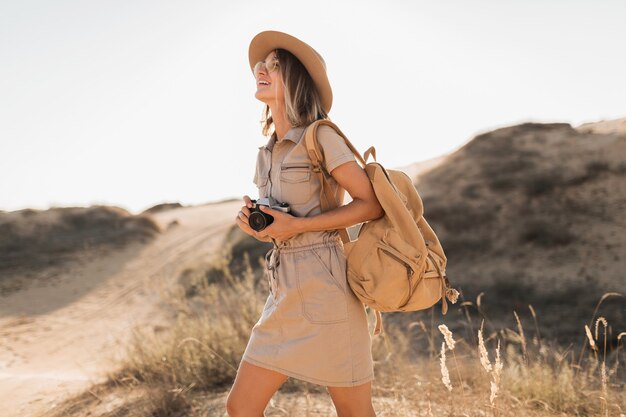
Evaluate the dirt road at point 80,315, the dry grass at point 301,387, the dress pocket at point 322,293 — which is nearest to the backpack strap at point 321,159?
the dress pocket at point 322,293

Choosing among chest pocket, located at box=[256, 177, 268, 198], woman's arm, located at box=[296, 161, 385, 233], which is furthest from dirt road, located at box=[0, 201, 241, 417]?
woman's arm, located at box=[296, 161, 385, 233]

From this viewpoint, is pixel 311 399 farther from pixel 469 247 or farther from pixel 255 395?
pixel 469 247

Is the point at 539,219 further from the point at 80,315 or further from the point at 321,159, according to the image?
the point at 321,159

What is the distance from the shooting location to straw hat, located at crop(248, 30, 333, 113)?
2.21 metres

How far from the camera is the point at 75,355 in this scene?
29.7 feet

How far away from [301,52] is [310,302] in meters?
1.02

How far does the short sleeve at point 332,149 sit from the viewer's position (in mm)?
1995

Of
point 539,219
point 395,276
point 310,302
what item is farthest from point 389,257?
point 539,219

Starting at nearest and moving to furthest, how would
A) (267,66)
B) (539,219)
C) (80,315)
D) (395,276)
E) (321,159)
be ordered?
Result: (395,276)
(321,159)
(267,66)
(80,315)
(539,219)

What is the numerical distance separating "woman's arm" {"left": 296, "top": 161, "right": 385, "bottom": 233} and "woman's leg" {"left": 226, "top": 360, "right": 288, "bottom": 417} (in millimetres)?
552

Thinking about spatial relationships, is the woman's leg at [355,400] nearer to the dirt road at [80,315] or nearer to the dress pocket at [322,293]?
the dress pocket at [322,293]

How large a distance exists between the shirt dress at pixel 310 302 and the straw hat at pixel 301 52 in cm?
23

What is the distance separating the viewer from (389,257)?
1.95 meters

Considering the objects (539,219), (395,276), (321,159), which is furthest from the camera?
(539,219)
